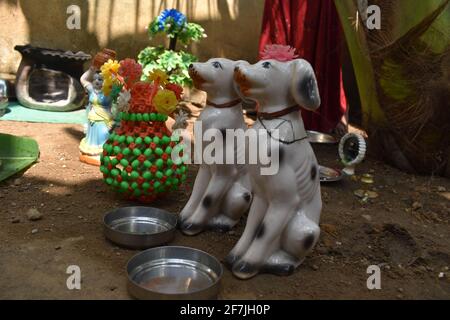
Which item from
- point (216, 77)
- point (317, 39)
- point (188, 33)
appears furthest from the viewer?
point (188, 33)

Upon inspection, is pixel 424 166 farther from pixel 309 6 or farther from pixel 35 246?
pixel 35 246

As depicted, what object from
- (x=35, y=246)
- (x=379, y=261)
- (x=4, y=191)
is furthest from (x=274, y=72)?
(x=4, y=191)

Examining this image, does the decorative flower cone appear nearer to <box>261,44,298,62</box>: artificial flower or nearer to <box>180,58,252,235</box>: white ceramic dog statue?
<box>180,58,252,235</box>: white ceramic dog statue

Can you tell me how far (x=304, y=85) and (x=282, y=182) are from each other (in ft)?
1.48

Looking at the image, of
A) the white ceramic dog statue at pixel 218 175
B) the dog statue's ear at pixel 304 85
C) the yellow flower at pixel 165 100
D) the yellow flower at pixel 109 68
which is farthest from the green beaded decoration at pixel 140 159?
the dog statue's ear at pixel 304 85

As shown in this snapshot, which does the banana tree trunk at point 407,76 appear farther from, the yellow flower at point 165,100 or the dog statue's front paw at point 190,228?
the dog statue's front paw at point 190,228

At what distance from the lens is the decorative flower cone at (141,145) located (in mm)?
3021

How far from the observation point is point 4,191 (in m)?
3.29

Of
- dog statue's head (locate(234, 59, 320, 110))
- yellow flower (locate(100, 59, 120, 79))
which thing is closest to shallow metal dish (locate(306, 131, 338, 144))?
yellow flower (locate(100, 59, 120, 79))

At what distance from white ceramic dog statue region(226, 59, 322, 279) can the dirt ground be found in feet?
0.40

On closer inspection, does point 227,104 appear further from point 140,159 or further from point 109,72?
point 109,72

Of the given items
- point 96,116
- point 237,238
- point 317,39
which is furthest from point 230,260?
point 317,39

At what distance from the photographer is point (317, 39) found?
4914 millimetres
